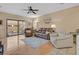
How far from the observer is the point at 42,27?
291 centimetres

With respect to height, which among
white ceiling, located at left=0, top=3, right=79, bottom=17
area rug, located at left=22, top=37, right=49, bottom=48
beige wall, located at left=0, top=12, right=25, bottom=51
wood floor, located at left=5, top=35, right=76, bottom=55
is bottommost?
wood floor, located at left=5, top=35, right=76, bottom=55

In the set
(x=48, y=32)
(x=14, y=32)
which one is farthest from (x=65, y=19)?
(x=14, y=32)

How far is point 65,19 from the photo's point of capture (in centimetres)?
284

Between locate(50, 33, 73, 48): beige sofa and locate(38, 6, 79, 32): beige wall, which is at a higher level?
locate(38, 6, 79, 32): beige wall

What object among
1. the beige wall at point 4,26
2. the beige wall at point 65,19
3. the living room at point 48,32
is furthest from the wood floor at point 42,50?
the beige wall at point 65,19

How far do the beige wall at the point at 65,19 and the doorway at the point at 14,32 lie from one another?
52 centimetres

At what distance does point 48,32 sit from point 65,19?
57 centimetres

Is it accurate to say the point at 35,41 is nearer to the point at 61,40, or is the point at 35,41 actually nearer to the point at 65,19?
the point at 61,40

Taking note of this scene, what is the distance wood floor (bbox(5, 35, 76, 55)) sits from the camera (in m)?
2.75

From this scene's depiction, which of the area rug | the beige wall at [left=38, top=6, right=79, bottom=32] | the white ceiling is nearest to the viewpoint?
the white ceiling

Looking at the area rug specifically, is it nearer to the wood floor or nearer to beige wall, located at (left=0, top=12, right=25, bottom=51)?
the wood floor

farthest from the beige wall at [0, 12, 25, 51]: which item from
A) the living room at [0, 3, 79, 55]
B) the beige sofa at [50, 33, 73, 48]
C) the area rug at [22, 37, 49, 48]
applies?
the beige sofa at [50, 33, 73, 48]
